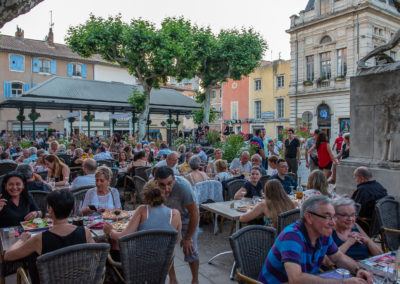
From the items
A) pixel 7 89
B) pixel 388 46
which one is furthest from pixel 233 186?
pixel 7 89

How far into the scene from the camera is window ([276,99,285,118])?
31.1m

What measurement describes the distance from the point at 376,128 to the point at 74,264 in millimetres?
6153

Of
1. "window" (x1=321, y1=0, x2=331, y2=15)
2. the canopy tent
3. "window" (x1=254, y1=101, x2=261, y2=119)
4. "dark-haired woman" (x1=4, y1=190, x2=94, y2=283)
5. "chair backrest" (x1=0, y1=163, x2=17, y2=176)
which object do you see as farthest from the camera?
"window" (x1=254, y1=101, x2=261, y2=119)

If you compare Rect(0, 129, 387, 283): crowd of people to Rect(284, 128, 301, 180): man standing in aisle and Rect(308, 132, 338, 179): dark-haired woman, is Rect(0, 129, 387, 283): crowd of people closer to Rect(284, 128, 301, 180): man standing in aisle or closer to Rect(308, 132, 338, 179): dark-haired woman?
Rect(308, 132, 338, 179): dark-haired woman

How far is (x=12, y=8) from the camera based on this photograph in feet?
10.2

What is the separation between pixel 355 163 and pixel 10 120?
29830 mm

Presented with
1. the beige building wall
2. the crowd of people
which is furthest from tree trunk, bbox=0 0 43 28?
the beige building wall

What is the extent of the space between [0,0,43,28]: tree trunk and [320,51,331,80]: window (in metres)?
26.0

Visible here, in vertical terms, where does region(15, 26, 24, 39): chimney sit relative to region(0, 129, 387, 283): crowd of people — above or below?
above

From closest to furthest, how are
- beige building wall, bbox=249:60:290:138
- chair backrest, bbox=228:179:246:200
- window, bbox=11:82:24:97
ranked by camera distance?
chair backrest, bbox=228:179:246:200, window, bbox=11:82:24:97, beige building wall, bbox=249:60:290:138

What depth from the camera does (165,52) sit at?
52.6 feet

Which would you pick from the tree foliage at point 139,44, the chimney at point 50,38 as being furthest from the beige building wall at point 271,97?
the chimney at point 50,38

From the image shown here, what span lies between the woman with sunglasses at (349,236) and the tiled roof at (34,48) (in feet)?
104

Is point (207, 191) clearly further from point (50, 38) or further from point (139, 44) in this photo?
point (50, 38)
